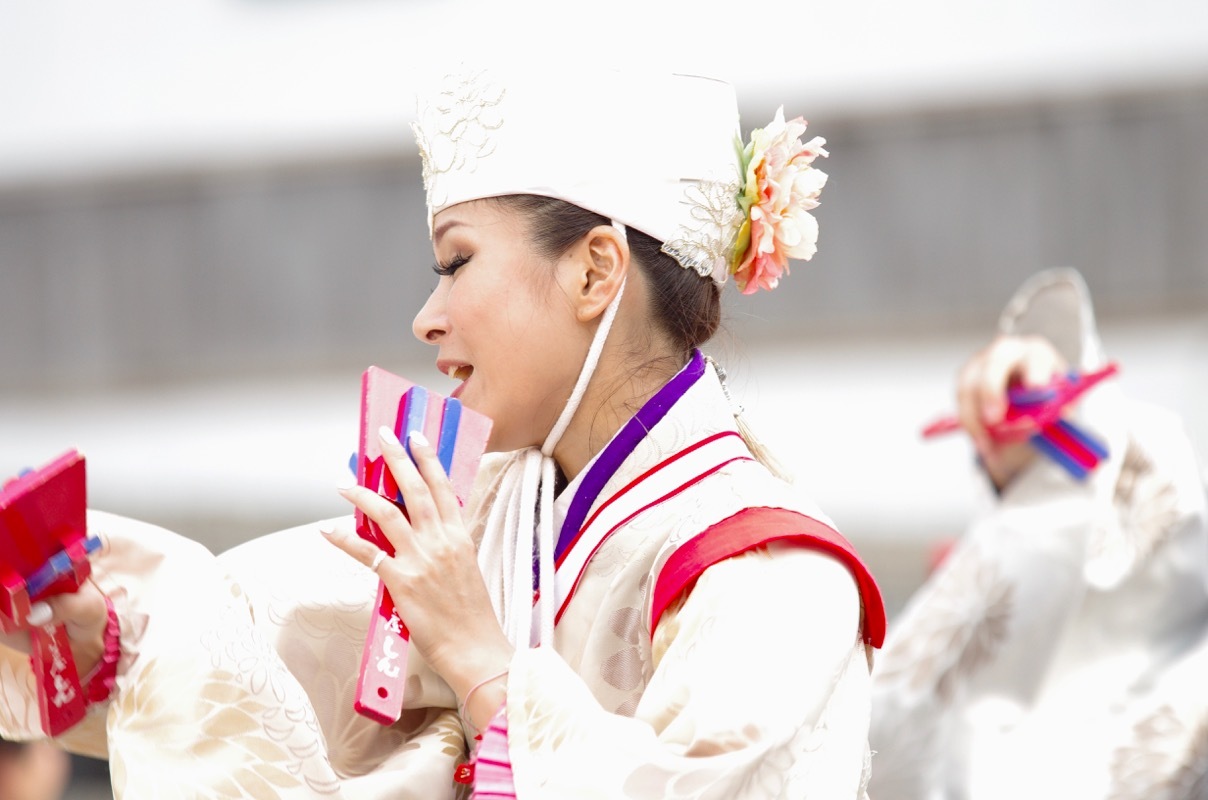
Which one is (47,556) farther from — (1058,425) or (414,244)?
(414,244)

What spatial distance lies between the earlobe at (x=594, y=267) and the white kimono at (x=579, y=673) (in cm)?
13

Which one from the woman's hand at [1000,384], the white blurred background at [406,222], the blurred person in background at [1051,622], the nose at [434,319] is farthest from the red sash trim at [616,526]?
the white blurred background at [406,222]

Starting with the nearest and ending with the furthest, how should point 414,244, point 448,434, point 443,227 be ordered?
point 448,434
point 443,227
point 414,244

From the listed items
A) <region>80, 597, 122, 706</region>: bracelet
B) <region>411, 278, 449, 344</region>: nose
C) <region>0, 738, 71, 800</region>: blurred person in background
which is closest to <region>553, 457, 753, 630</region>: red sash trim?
<region>411, 278, 449, 344</region>: nose

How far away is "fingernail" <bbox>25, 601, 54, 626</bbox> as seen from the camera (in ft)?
4.36

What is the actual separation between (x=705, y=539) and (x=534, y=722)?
→ 0.23 m

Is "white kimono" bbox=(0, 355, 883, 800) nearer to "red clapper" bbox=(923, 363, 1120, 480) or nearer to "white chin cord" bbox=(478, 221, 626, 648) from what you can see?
"white chin cord" bbox=(478, 221, 626, 648)

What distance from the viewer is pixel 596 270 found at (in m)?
1.53

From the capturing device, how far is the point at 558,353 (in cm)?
152

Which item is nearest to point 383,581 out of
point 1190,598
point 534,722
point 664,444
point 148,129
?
point 534,722

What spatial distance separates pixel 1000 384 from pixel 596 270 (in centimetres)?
124

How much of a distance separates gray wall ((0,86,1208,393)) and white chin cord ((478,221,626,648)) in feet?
9.22

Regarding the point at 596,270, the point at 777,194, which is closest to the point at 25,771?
the point at 596,270

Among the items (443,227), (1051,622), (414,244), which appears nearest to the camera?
(443,227)
